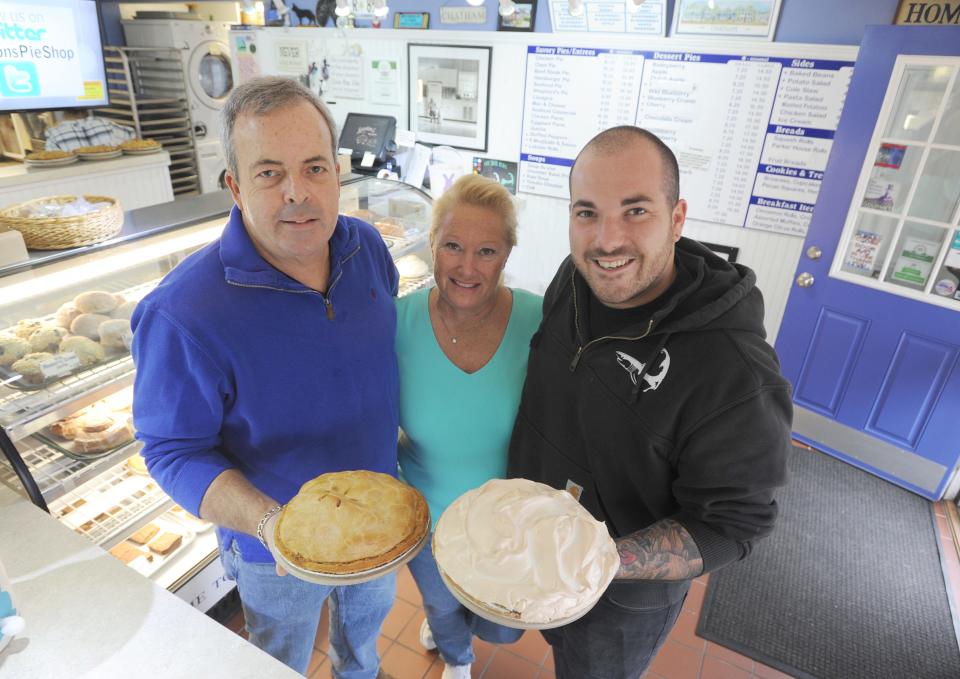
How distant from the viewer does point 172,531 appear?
2.69 metres

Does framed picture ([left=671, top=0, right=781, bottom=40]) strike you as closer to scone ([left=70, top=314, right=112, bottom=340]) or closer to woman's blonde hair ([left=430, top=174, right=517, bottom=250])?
woman's blonde hair ([left=430, top=174, right=517, bottom=250])

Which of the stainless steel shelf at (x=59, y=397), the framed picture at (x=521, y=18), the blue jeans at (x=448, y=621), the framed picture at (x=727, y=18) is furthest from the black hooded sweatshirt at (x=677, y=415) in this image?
the framed picture at (x=521, y=18)

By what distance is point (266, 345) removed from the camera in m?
1.57

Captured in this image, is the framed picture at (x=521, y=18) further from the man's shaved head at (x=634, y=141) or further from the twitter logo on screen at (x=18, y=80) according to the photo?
the twitter logo on screen at (x=18, y=80)

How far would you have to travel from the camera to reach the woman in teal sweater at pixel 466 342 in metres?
1.80

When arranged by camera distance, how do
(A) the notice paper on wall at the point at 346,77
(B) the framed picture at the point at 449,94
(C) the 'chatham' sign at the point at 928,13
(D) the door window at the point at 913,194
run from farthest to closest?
(A) the notice paper on wall at the point at 346,77
(B) the framed picture at the point at 449,94
(D) the door window at the point at 913,194
(C) the 'chatham' sign at the point at 928,13

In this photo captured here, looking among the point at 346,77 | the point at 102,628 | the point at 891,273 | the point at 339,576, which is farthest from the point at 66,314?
the point at 891,273

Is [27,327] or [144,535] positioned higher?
[27,327]

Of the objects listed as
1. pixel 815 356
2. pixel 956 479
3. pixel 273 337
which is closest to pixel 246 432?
pixel 273 337

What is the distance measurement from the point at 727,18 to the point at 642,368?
3.67 meters

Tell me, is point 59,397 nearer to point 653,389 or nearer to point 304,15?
point 653,389

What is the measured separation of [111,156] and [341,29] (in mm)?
2554

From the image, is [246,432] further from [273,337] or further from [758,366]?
[758,366]

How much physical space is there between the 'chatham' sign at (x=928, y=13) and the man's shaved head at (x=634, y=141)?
319 centimetres
